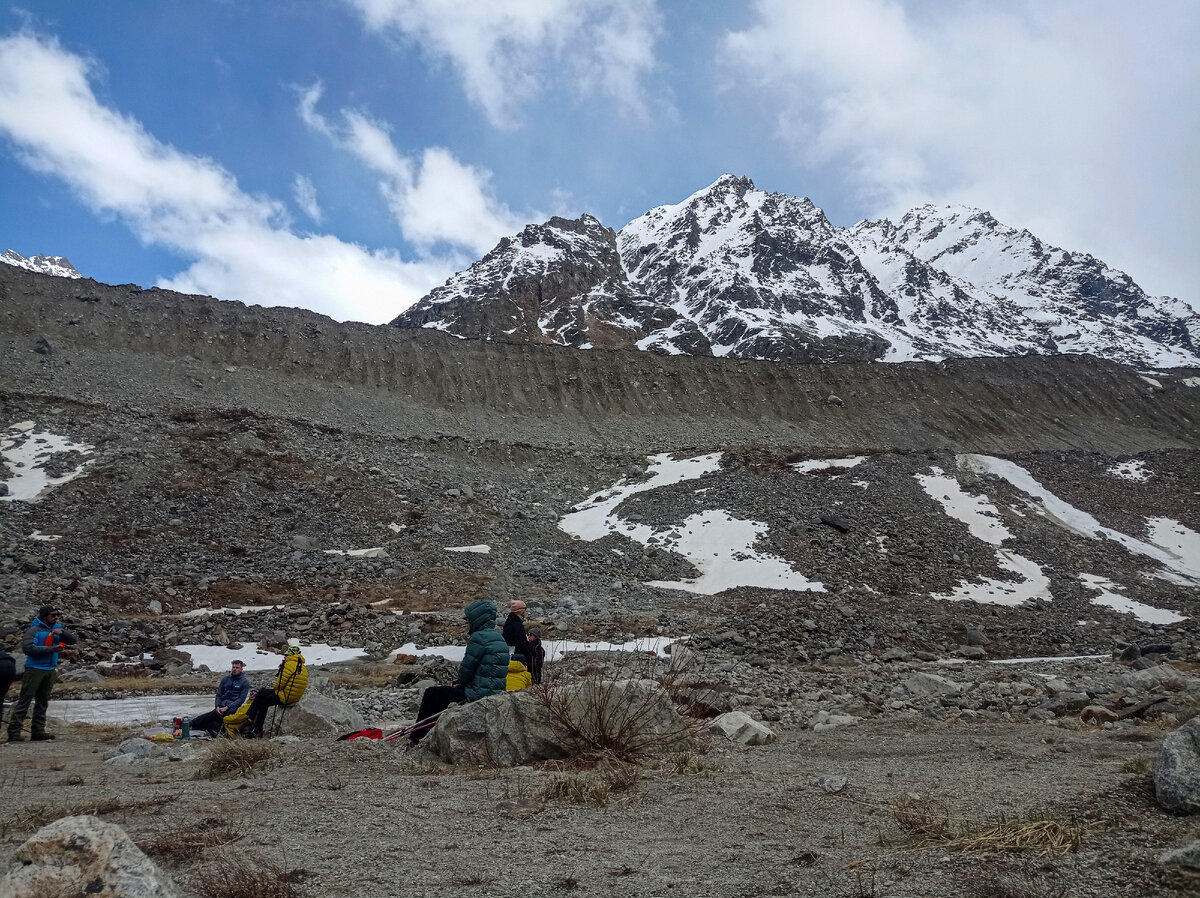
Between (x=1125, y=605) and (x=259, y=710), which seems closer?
(x=259, y=710)

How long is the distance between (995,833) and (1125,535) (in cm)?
3126

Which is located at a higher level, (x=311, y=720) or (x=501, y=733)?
(x=501, y=733)

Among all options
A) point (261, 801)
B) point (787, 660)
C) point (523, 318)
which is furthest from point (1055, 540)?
point (523, 318)

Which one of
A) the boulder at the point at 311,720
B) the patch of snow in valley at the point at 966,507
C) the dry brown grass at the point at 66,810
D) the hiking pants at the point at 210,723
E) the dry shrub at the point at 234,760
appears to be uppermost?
the patch of snow in valley at the point at 966,507

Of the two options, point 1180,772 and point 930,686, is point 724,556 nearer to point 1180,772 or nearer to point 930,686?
point 930,686

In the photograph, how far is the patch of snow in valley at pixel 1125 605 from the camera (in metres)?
21.9

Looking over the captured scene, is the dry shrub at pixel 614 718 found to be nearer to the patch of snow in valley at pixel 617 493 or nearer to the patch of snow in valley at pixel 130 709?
the patch of snow in valley at pixel 130 709

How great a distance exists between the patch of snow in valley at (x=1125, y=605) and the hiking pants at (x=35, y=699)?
85.3ft

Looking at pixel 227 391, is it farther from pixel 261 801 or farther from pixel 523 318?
pixel 523 318

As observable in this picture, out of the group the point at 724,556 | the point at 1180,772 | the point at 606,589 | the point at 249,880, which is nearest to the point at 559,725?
the point at 249,880

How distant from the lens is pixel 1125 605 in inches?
894

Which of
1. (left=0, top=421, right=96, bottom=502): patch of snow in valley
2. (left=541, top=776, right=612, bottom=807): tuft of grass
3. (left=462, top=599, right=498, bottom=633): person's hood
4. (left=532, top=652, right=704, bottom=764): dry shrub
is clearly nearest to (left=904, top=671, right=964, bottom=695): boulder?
(left=532, top=652, right=704, bottom=764): dry shrub

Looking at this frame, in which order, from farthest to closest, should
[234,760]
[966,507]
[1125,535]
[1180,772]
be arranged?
1. [966,507]
2. [1125,535]
3. [234,760]
4. [1180,772]

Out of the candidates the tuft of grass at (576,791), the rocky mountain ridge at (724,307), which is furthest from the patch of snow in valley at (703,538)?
the rocky mountain ridge at (724,307)
